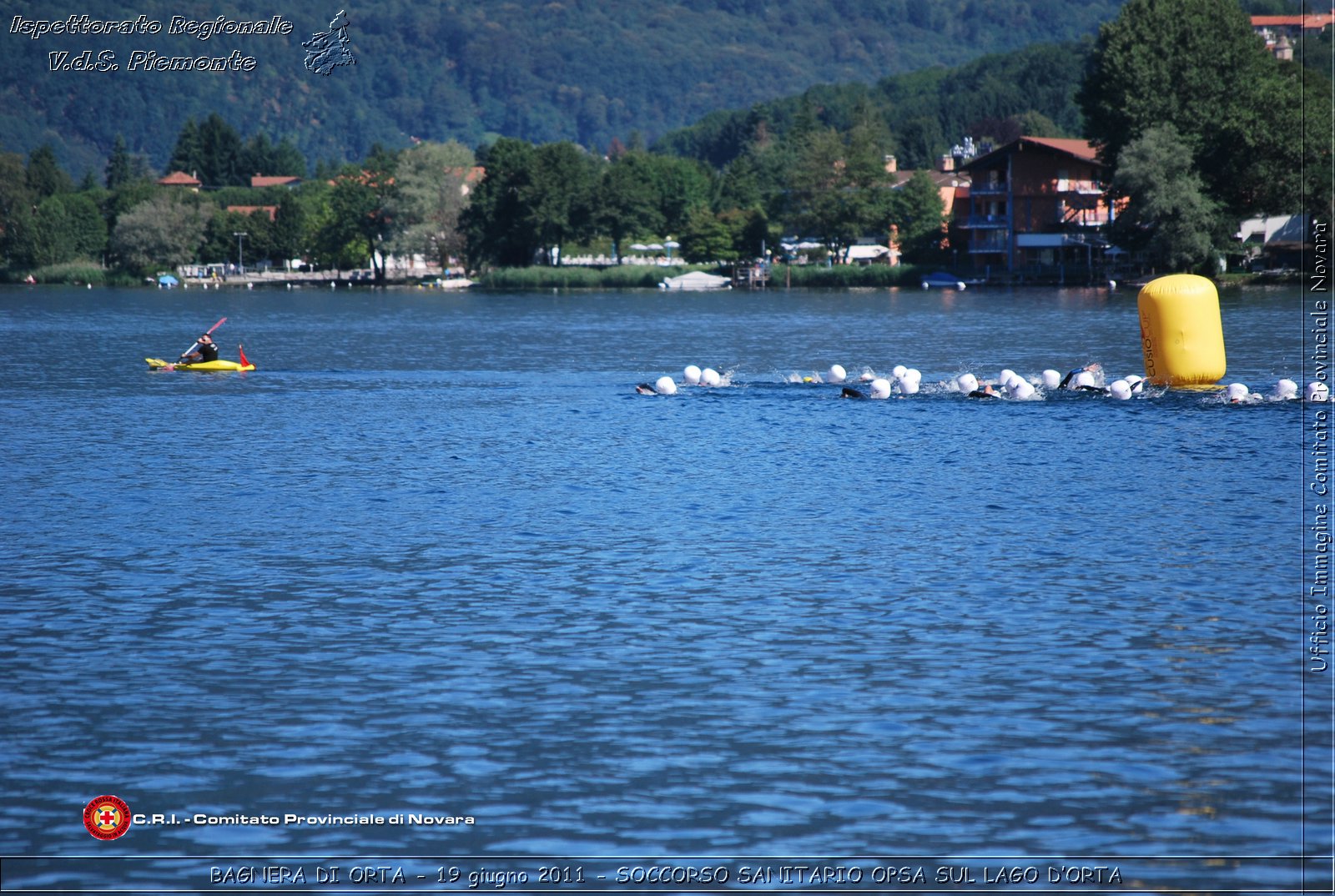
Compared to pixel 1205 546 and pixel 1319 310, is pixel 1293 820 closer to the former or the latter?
pixel 1205 546

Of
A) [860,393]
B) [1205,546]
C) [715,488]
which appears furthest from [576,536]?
[860,393]

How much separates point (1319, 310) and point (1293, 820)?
2643 inches

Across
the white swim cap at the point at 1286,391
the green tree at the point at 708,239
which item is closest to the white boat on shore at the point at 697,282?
the green tree at the point at 708,239

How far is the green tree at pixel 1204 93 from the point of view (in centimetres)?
10338

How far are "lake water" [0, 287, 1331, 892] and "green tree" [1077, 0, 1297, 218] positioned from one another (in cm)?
7762

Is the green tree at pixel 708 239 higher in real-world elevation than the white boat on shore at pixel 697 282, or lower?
higher

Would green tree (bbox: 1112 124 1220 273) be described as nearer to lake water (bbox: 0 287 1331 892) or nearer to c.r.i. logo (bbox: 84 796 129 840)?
lake water (bbox: 0 287 1331 892)

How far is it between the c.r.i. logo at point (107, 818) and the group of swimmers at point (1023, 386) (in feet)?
97.7

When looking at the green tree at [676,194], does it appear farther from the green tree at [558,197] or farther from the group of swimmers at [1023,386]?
the group of swimmers at [1023,386]

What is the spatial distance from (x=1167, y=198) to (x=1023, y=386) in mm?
67581

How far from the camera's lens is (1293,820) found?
33.7 ft

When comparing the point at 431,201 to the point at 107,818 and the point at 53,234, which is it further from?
the point at 107,818

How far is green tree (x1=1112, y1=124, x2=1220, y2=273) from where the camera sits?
99.1 metres

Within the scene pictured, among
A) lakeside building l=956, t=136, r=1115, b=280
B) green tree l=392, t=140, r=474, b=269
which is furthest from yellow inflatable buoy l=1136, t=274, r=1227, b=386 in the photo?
green tree l=392, t=140, r=474, b=269
